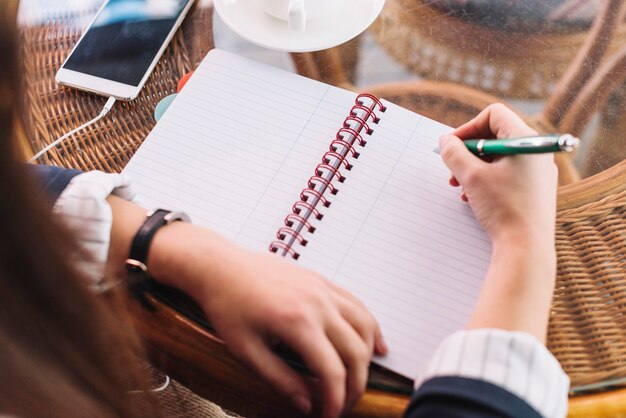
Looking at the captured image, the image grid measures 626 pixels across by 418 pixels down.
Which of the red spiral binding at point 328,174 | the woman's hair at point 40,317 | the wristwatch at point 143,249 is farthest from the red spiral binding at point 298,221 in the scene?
the woman's hair at point 40,317

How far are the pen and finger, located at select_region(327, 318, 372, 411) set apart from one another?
23 centimetres

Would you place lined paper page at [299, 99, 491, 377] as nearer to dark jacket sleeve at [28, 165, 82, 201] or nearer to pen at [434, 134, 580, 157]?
pen at [434, 134, 580, 157]

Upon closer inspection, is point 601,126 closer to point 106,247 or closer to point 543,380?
point 543,380

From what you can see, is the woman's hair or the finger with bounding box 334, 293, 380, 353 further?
the finger with bounding box 334, 293, 380, 353

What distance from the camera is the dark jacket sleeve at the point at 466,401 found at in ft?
1.66

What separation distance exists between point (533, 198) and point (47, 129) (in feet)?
1.81

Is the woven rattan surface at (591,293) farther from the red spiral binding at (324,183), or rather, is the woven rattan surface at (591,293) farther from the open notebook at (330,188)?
the red spiral binding at (324,183)

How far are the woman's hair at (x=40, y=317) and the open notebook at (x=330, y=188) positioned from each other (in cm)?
20

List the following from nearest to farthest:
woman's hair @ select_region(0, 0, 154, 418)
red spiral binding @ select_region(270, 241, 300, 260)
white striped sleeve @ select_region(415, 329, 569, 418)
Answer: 1. woman's hair @ select_region(0, 0, 154, 418)
2. white striped sleeve @ select_region(415, 329, 569, 418)
3. red spiral binding @ select_region(270, 241, 300, 260)

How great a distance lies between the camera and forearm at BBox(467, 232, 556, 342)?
56 centimetres

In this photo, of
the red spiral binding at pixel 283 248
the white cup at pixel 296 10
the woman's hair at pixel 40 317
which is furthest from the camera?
the white cup at pixel 296 10

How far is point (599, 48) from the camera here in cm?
77

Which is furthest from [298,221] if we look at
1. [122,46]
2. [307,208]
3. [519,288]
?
[122,46]

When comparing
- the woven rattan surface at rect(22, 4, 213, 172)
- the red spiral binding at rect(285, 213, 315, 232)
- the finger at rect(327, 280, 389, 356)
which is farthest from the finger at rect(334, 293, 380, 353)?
the woven rattan surface at rect(22, 4, 213, 172)
